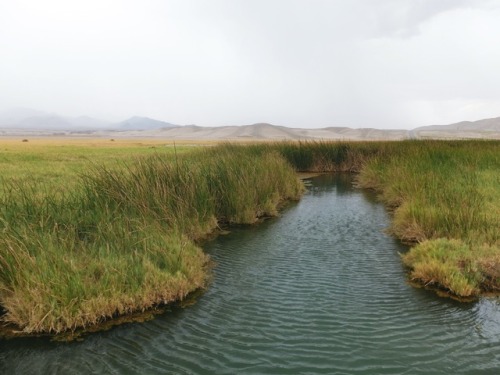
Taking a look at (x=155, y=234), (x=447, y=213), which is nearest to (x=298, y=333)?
(x=155, y=234)

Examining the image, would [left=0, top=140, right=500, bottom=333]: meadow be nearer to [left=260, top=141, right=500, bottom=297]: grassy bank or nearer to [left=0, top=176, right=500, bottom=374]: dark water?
[left=260, top=141, right=500, bottom=297]: grassy bank

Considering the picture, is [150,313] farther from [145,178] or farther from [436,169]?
[436,169]

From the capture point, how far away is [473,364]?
469 centimetres

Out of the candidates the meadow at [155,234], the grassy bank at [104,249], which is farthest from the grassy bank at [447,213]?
the grassy bank at [104,249]

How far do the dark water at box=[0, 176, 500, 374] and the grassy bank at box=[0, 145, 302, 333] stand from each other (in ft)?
1.36

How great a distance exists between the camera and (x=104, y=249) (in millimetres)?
6680

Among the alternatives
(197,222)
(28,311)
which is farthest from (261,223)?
(28,311)

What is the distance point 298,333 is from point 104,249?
3507 millimetres

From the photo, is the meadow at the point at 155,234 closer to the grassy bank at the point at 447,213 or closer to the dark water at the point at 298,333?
the grassy bank at the point at 447,213

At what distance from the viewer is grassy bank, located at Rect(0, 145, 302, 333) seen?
5504 millimetres

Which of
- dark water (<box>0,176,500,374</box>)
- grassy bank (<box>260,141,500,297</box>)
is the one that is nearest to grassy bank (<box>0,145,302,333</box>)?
dark water (<box>0,176,500,374</box>)

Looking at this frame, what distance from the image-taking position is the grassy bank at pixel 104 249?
550 cm

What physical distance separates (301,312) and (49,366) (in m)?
3.48

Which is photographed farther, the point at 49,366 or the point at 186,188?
the point at 186,188
